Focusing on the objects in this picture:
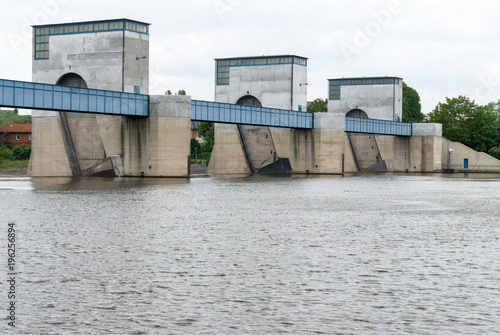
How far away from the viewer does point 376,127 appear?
10844 centimetres

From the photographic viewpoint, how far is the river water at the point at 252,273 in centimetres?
1185

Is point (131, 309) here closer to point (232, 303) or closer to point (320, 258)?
point (232, 303)

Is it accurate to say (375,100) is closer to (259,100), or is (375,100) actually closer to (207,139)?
(259,100)

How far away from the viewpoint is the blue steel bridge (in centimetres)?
6000

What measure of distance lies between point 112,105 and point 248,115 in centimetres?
2229

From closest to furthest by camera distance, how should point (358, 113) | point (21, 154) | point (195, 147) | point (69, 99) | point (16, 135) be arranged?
point (69, 99) < point (21, 154) < point (358, 113) < point (16, 135) < point (195, 147)

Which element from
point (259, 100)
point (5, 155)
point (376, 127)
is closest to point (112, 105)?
point (259, 100)

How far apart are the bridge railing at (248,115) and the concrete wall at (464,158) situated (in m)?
33.6

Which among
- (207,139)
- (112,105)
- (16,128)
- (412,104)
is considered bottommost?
(207,139)

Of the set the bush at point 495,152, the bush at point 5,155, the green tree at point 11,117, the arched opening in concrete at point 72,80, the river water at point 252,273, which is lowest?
the river water at point 252,273

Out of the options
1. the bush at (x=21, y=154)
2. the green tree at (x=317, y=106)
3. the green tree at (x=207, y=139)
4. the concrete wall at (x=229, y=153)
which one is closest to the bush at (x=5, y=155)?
the bush at (x=21, y=154)

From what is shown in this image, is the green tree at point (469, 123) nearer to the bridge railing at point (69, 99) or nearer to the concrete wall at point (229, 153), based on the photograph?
the concrete wall at point (229, 153)

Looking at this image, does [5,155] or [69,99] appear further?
[5,155]

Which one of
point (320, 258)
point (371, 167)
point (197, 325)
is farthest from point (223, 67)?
point (197, 325)
